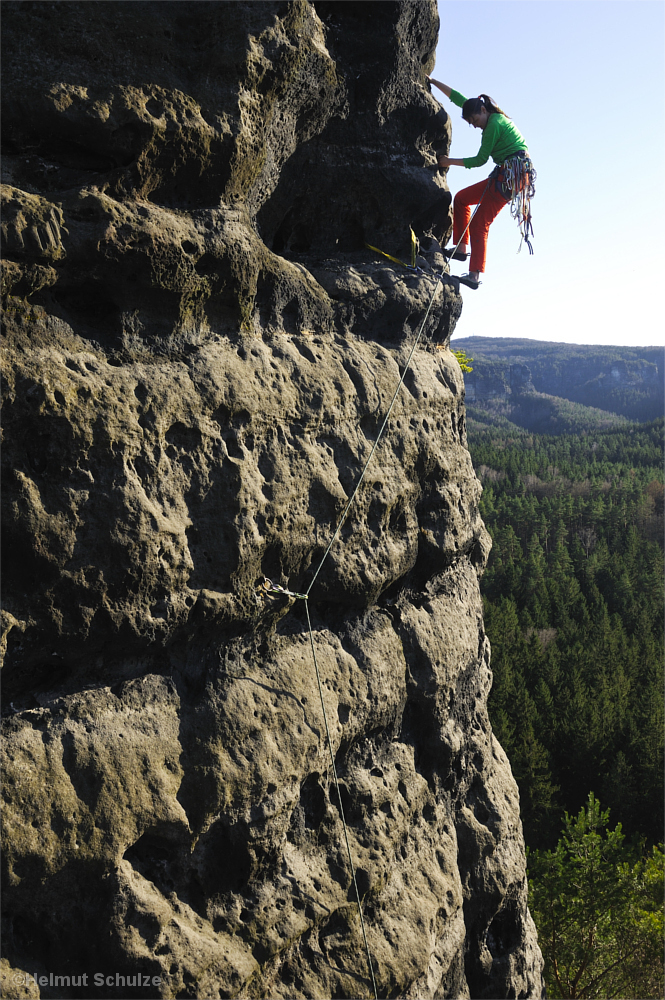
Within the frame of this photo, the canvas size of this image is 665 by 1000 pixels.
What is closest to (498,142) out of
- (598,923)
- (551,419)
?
(598,923)

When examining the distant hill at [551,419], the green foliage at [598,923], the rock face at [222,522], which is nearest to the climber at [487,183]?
the rock face at [222,522]

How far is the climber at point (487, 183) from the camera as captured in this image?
649 centimetres

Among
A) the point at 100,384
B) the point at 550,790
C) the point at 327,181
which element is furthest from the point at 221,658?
the point at 550,790

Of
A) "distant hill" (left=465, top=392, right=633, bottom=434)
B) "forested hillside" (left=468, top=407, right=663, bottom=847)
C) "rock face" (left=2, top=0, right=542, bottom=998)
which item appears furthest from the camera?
"distant hill" (left=465, top=392, right=633, bottom=434)

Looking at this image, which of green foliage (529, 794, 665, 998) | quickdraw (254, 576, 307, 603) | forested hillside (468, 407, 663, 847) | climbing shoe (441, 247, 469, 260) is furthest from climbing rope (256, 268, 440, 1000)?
forested hillside (468, 407, 663, 847)

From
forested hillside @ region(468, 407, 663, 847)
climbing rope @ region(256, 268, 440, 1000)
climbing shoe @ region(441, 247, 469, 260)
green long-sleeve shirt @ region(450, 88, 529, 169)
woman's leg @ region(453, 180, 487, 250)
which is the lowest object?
forested hillside @ region(468, 407, 663, 847)

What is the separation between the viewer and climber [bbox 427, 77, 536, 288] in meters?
6.49

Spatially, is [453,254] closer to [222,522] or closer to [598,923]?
[222,522]

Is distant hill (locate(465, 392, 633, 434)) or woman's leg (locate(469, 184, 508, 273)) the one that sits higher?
woman's leg (locate(469, 184, 508, 273))

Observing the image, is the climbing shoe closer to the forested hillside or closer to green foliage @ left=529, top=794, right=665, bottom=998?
green foliage @ left=529, top=794, right=665, bottom=998

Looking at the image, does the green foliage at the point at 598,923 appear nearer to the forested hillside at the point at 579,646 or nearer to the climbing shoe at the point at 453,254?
the forested hillside at the point at 579,646

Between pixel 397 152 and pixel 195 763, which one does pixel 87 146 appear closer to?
pixel 397 152

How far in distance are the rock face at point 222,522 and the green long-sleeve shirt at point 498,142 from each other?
0.74 meters

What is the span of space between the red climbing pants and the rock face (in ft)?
2.81
